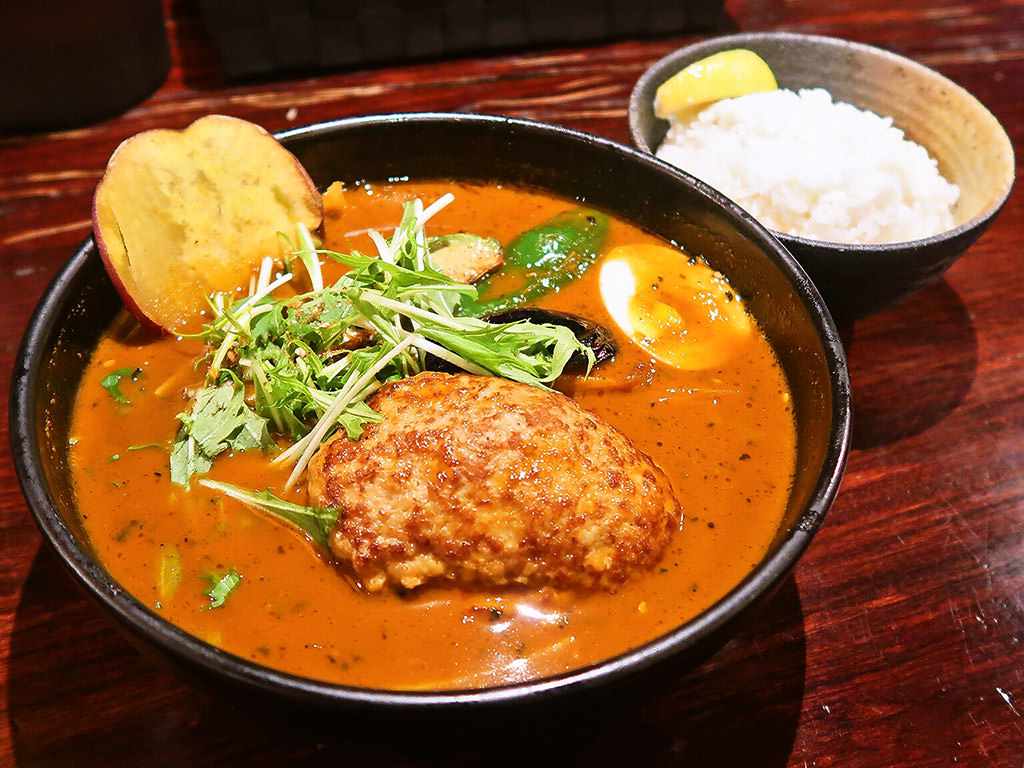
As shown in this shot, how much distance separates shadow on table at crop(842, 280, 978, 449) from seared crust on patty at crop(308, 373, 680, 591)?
1015 millimetres

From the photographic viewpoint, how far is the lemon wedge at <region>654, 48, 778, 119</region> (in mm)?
2723

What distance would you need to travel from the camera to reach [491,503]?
58.4 inches

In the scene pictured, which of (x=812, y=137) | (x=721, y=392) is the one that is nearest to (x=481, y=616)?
(x=721, y=392)

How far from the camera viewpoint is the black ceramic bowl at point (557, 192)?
4.04 feet

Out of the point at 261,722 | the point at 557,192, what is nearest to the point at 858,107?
the point at 557,192

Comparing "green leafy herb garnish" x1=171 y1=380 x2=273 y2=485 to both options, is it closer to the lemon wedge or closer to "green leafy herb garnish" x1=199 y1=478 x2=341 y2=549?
"green leafy herb garnish" x1=199 y1=478 x2=341 y2=549

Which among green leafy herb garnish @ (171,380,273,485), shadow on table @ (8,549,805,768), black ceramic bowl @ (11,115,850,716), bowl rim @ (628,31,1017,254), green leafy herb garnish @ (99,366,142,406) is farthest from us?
bowl rim @ (628,31,1017,254)

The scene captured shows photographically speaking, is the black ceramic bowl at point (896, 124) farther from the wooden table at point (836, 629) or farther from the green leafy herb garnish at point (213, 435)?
the green leafy herb garnish at point (213, 435)

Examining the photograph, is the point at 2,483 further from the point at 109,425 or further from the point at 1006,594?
the point at 1006,594

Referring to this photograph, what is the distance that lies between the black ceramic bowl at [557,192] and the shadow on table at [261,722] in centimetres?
29

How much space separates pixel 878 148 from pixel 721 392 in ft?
4.22

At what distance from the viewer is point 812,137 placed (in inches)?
106

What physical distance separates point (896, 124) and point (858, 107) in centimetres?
14

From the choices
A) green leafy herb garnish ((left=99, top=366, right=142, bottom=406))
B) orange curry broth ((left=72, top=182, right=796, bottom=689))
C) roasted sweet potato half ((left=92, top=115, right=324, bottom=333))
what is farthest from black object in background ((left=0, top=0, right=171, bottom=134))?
green leafy herb garnish ((left=99, top=366, right=142, bottom=406))
